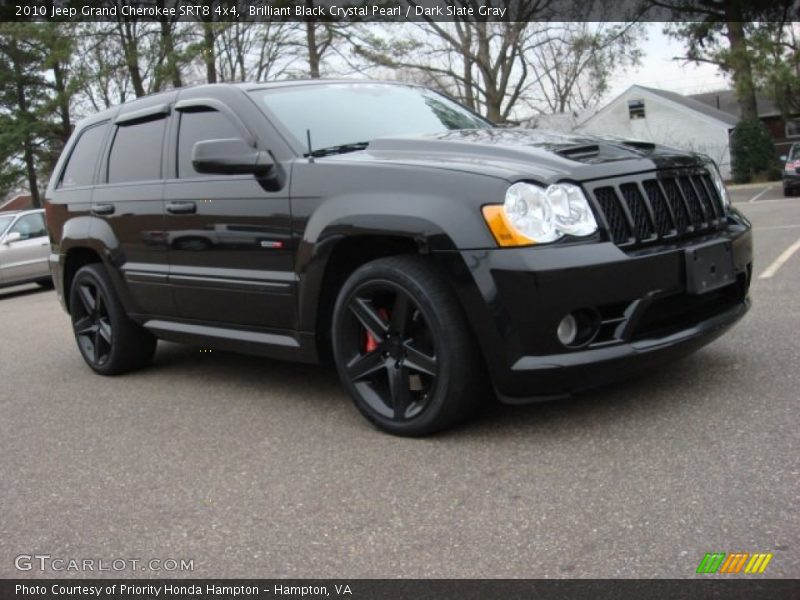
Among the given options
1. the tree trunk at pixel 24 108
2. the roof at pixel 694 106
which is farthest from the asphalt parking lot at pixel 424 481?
the roof at pixel 694 106

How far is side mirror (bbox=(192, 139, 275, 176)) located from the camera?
405 centimetres

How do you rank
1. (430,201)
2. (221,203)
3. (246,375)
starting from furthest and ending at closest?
(246,375) → (221,203) → (430,201)

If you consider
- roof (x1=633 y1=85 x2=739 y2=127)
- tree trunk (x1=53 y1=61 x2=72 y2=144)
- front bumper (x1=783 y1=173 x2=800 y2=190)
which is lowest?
front bumper (x1=783 y1=173 x2=800 y2=190)

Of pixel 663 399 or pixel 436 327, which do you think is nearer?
pixel 436 327

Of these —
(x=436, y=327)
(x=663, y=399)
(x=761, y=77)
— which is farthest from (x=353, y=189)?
(x=761, y=77)

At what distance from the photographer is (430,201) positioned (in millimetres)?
3469

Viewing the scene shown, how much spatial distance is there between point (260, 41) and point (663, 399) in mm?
25421

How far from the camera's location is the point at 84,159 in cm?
593

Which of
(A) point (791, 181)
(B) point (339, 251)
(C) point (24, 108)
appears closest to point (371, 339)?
(B) point (339, 251)

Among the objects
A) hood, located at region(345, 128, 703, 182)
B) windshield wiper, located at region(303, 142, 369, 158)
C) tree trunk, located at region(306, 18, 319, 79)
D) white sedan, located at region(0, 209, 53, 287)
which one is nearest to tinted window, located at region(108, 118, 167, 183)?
windshield wiper, located at region(303, 142, 369, 158)

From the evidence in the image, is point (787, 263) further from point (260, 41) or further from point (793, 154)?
point (260, 41)

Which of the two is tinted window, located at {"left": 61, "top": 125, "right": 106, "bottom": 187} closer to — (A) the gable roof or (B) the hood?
(B) the hood

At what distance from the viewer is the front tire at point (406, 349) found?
11.4ft

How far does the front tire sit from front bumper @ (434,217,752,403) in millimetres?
120
